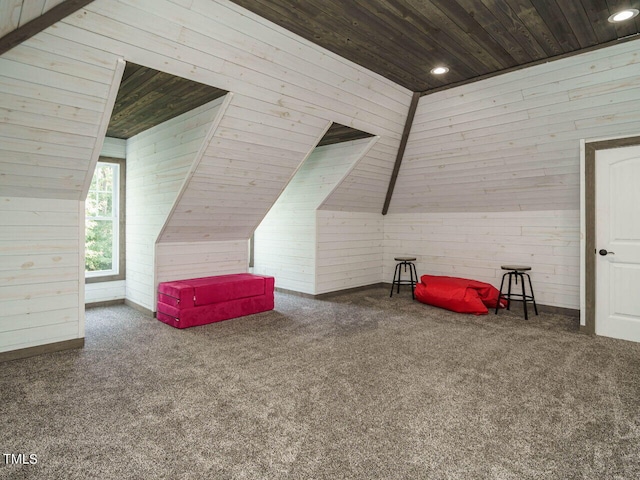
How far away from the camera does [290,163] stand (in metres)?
4.25

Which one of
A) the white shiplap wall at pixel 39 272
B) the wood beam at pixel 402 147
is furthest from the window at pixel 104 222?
the wood beam at pixel 402 147

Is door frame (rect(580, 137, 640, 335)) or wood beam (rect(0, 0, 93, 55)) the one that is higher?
wood beam (rect(0, 0, 93, 55))

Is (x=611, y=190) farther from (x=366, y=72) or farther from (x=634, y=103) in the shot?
(x=366, y=72)

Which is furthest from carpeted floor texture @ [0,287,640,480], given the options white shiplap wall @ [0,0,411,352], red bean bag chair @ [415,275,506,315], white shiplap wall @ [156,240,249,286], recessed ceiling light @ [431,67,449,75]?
recessed ceiling light @ [431,67,449,75]

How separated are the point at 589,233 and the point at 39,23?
187 inches

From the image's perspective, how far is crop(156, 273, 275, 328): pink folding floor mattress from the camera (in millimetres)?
3949

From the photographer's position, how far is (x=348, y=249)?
5949 mm

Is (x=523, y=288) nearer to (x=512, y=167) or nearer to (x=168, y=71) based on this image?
(x=512, y=167)

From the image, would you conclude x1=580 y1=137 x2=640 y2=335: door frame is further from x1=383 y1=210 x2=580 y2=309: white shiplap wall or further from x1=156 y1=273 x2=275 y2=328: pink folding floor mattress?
x1=156 y1=273 x2=275 y2=328: pink folding floor mattress

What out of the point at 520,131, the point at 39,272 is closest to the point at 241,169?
the point at 39,272

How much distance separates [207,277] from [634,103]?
480cm

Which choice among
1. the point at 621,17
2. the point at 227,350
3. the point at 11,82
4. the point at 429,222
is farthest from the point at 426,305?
the point at 11,82

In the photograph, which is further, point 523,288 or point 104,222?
point 104,222

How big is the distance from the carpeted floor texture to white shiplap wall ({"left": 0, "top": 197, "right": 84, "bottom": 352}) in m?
0.23
